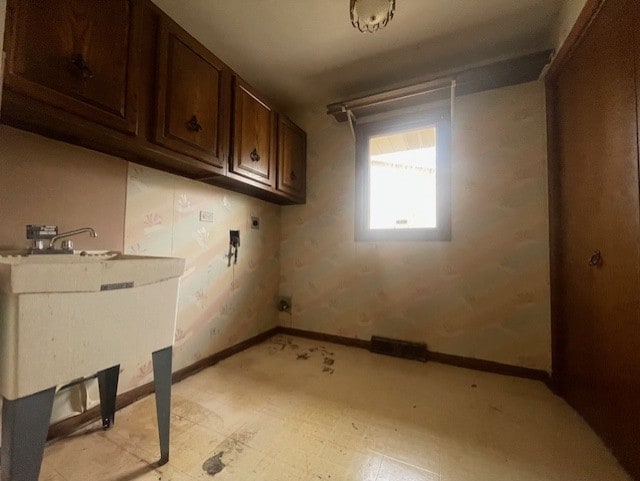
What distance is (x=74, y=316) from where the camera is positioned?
68cm

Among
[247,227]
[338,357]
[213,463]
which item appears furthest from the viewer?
[247,227]

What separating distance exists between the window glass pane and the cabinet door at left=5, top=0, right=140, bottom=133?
1678mm

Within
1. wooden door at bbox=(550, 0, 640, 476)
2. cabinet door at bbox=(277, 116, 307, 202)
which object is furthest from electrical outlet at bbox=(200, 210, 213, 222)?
wooden door at bbox=(550, 0, 640, 476)

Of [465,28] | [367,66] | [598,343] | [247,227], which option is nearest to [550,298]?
[598,343]

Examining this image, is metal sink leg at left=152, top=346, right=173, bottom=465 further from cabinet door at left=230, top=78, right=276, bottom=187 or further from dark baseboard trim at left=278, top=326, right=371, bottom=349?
dark baseboard trim at left=278, top=326, right=371, bottom=349

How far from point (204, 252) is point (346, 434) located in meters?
1.34

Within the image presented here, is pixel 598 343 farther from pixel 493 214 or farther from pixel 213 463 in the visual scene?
pixel 213 463

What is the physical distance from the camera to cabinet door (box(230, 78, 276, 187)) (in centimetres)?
154

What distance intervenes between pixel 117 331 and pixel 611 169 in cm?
192

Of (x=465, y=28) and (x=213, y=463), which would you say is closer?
(x=213, y=463)

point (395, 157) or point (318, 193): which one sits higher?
point (395, 157)

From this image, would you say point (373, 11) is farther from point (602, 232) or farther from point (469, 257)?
point (469, 257)

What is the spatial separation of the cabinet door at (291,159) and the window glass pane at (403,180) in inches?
24.4

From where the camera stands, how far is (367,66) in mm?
1749
